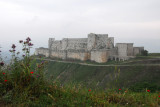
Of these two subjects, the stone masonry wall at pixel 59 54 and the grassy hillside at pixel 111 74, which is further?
the stone masonry wall at pixel 59 54

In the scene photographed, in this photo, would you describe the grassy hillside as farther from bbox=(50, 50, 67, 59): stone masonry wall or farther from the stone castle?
bbox=(50, 50, 67, 59): stone masonry wall

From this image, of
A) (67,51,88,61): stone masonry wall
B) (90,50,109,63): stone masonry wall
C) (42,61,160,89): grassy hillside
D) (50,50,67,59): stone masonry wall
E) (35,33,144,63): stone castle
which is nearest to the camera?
(42,61,160,89): grassy hillside

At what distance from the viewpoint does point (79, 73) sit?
87.2 ft

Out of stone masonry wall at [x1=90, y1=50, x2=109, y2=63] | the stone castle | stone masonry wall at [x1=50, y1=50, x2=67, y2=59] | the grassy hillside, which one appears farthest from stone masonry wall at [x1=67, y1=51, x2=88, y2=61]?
the grassy hillside

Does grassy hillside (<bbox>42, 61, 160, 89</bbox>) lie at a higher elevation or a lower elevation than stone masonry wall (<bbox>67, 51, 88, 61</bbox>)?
lower

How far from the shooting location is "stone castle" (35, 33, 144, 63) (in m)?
30.9

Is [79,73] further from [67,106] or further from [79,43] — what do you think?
[67,106]

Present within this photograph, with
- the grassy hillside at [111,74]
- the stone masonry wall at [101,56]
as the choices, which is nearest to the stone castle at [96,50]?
the stone masonry wall at [101,56]

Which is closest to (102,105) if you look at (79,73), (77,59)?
(79,73)

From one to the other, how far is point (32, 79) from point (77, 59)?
31684 millimetres

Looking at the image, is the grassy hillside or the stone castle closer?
the grassy hillside

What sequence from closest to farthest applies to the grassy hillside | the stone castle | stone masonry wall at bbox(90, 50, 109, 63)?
1. the grassy hillside
2. stone masonry wall at bbox(90, 50, 109, 63)
3. the stone castle

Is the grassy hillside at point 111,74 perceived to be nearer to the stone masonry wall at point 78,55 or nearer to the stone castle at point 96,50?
the stone masonry wall at point 78,55

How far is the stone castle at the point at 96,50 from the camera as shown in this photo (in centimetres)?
3092
